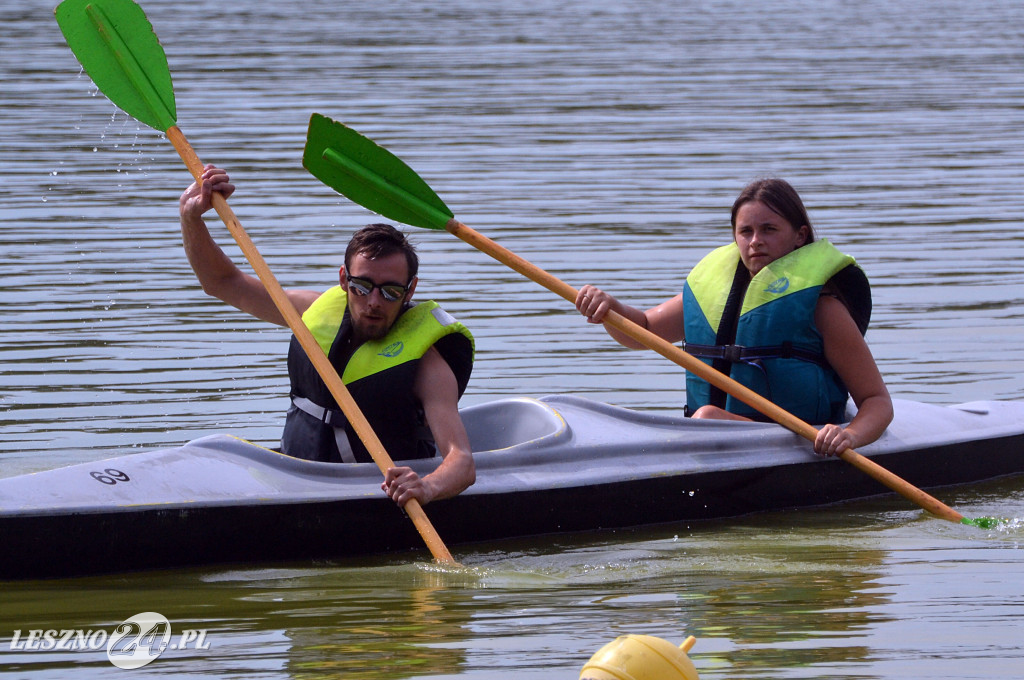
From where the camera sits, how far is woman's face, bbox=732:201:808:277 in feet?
16.7

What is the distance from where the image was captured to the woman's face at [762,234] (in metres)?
5.10

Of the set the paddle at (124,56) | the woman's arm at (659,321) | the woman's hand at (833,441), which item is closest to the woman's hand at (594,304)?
the woman's arm at (659,321)

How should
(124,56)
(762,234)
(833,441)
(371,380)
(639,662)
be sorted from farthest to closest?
1. (124,56)
2. (762,234)
3. (833,441)
4. (371,380)
5. (639,662)

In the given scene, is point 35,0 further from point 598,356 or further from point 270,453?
point 270,453

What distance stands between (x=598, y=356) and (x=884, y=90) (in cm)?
1025

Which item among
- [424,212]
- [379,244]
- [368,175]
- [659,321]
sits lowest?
[659,321]

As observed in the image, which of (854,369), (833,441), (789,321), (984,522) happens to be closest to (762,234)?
(789,321)

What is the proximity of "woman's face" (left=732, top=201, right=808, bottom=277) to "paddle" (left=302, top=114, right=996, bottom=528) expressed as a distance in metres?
0.41

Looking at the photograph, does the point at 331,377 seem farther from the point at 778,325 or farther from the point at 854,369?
the point at 854,369

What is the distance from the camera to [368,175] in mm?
5211

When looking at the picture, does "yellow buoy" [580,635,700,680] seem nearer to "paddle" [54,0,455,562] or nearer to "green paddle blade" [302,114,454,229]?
"green paddle blade" [302,114,454,229]

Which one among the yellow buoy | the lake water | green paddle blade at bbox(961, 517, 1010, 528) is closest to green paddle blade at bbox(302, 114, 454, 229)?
the lake water

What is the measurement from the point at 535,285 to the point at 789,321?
11.2 feet

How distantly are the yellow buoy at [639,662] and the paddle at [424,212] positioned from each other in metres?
2.26
